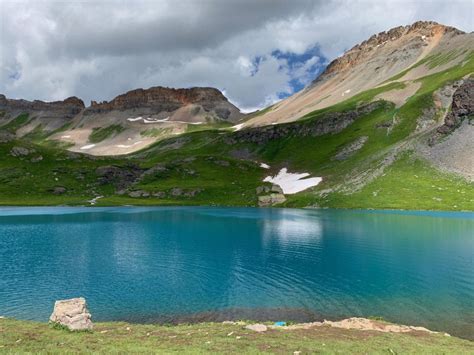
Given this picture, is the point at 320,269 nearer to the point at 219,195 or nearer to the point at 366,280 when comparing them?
the point at 366,280

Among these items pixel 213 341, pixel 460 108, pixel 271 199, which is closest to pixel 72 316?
pixel 213 341

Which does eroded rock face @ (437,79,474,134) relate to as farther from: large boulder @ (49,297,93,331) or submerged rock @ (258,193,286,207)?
large boulder @ (49,297,93,331)

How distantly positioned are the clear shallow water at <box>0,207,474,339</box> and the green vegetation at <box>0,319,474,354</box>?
19.7 ft

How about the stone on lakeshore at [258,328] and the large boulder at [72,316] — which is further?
the stone on lakeshore at [258,328]

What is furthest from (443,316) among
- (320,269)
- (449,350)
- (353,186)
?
(353,186)

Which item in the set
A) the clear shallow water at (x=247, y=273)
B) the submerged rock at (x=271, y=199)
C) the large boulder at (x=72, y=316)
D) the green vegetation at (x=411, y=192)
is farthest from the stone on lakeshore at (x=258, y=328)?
the submerged rock at (x=271, y=199)

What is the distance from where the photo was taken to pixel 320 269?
5212 cm

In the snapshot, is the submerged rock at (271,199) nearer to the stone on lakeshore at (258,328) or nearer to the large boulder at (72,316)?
the stone on lakeshore at (258,328)

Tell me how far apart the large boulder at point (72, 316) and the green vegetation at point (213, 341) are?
0.66 meters

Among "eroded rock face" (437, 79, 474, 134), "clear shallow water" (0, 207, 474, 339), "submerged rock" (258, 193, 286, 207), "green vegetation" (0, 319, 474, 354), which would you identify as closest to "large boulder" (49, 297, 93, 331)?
"green vegetation" (0, 319, 474, 354)

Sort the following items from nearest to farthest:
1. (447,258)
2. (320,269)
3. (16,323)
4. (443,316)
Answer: (16,323) < (443,316) < (320,269) < (447,258)

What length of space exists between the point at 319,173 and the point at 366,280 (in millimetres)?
150142

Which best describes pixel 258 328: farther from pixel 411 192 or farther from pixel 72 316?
pixel 411 192

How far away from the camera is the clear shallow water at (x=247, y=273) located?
119 ft
